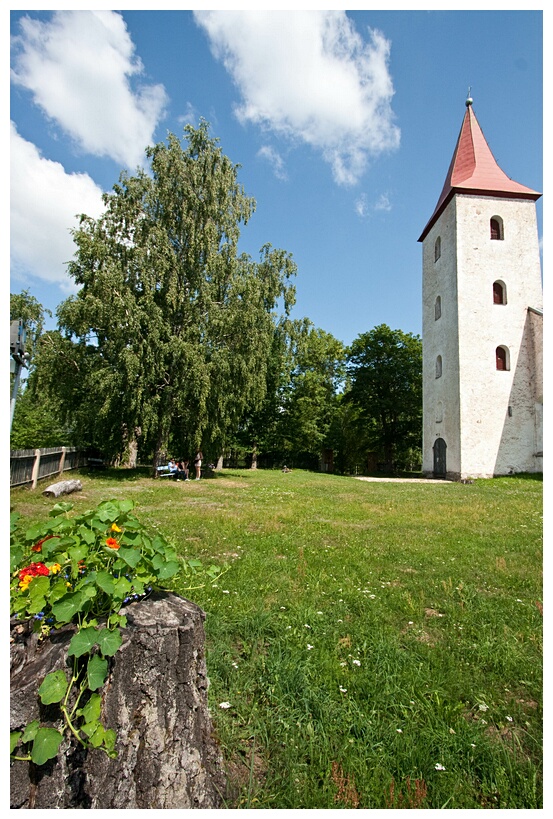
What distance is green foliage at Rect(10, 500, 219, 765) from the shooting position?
1.50m

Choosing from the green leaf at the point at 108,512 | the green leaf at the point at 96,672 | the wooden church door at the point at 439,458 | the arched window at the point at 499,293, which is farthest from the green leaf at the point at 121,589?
the arched window at the point at 499,293

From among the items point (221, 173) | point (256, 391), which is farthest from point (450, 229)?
point (256, 391)

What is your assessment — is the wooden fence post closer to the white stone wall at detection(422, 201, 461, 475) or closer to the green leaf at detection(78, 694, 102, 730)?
the green leaf at detection(78, 694, 102, 730)

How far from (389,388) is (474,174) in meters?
17.2

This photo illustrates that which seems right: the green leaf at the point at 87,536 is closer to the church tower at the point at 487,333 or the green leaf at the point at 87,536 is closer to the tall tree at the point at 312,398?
the church tower at the point at 487,333

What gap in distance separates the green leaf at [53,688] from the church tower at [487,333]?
22.5 meters

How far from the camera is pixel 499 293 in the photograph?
2323 cm

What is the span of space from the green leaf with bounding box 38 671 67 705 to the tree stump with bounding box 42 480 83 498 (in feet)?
35.3

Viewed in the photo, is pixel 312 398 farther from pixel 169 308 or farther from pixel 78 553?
pixel 78 553

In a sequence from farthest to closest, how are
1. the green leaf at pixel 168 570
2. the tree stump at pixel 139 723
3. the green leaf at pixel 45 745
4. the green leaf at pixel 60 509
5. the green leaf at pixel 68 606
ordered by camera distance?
1. the green leaf at pixel 60 509
2. the green leaf at pixel 168 570
3. the green leaf at pixel 68 606
4. the tree stump at pixel 139 723
5. the green leaf at pixel 45 745

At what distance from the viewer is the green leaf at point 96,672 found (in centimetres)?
153

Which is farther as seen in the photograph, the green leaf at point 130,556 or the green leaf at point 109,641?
the green leaf at point 130,556

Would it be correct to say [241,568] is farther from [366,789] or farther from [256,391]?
[256,391]

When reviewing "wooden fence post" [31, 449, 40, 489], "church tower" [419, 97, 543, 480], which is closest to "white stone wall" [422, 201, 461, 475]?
"church tower" [419, 97, 543, 480]
